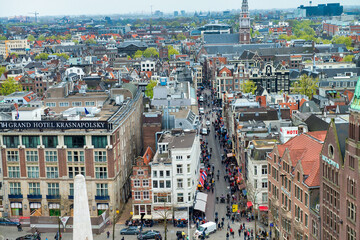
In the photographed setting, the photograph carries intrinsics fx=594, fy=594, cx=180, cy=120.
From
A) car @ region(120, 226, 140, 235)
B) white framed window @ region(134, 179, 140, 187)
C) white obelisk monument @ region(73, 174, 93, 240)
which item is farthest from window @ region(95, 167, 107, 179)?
white obelisk monument @ region(73, 174, 93, 240)

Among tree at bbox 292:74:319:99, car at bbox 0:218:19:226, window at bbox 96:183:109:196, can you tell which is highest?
tree at bbox 292:74:319:99

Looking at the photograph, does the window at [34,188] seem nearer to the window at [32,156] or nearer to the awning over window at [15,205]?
the awning over window at [15,205]

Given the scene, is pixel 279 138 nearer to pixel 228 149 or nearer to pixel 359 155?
pixel 228 149

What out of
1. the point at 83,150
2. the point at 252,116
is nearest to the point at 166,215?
the point at 83,150

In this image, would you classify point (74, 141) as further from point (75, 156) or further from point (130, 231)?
point (130, 231)

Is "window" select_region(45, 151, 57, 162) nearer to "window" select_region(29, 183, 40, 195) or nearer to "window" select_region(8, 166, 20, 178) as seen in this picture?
"window" select_region(29, 183, 40, 195)

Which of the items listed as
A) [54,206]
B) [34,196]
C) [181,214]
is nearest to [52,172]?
[34,196]

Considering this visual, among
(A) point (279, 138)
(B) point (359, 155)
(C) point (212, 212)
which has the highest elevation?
(B) point (359, 155)
